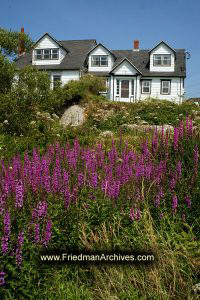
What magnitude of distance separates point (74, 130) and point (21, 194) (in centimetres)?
840

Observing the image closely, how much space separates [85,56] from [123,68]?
4850mm

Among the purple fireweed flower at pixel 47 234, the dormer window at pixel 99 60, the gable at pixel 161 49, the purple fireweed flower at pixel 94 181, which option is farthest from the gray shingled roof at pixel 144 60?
the purple fireweed flower at pixel 47 234

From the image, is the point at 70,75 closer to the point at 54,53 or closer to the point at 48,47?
the point at 54,53

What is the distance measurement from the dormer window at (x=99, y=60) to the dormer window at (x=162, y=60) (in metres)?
5.20

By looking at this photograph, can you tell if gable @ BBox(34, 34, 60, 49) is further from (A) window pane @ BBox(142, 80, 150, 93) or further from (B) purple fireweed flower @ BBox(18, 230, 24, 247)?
(B) purple fireweed flower @ BBox(18, 230, 24, 247)

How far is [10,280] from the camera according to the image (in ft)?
9.90

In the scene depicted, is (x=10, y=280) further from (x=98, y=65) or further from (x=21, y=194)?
(x=98, y=65)

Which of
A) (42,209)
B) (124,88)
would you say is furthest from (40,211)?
(124,88)

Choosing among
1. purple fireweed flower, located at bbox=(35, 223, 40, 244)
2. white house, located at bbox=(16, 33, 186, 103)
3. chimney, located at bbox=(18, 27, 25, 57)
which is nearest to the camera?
purple fireweed flower, located at bbox=(35, 223, 40, 244)

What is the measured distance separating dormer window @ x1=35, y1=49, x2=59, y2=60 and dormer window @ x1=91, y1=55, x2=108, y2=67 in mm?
4167

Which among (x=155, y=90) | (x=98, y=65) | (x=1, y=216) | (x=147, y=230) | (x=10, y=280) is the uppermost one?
(x=98, y=65)

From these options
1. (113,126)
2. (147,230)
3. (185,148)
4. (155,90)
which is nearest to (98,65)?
(155,90)

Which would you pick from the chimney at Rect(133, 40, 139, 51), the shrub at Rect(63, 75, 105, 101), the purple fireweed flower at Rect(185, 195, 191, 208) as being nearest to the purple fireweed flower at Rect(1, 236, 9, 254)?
the purple fireweed flower at Rect(185, 195, 191, 208)

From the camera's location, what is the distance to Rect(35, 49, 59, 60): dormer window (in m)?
33.9
